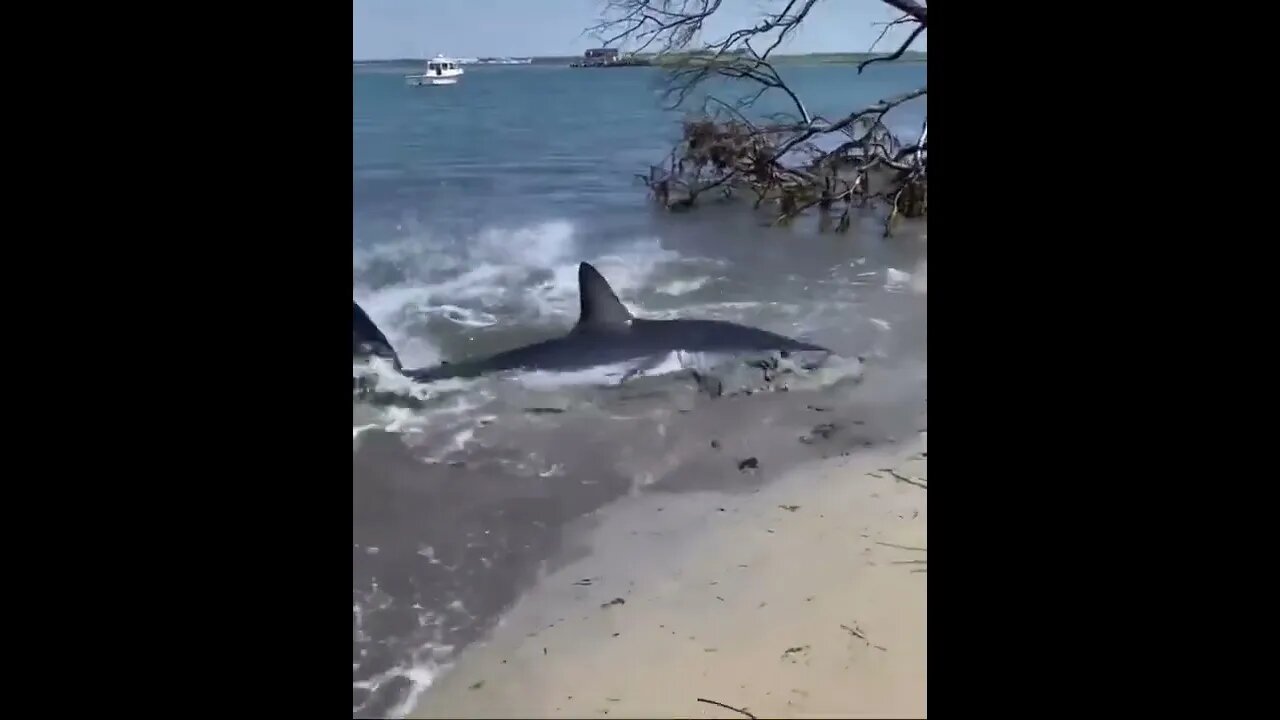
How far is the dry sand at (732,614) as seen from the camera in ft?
3.92

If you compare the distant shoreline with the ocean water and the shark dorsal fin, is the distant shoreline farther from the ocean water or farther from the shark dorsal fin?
the shark dorsal fin

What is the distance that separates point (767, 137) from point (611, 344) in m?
0.40

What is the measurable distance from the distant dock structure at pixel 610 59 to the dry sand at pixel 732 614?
0.65m

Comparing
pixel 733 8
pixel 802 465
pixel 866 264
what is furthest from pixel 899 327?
pixel 733 8

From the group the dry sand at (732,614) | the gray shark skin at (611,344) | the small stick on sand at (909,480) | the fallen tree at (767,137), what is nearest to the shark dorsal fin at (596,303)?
the gray shark skin at (611,344)

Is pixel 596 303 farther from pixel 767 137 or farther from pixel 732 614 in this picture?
pixel 732 614

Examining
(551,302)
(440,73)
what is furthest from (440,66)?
(551,302)

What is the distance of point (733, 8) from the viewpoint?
4.19 feet

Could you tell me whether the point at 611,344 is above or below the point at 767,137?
below

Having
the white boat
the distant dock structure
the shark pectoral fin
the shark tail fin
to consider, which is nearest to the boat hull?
the white boat

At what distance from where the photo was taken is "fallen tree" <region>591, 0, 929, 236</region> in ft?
4.19

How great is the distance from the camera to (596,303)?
1299 mm

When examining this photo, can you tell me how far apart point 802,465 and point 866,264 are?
0.32m
